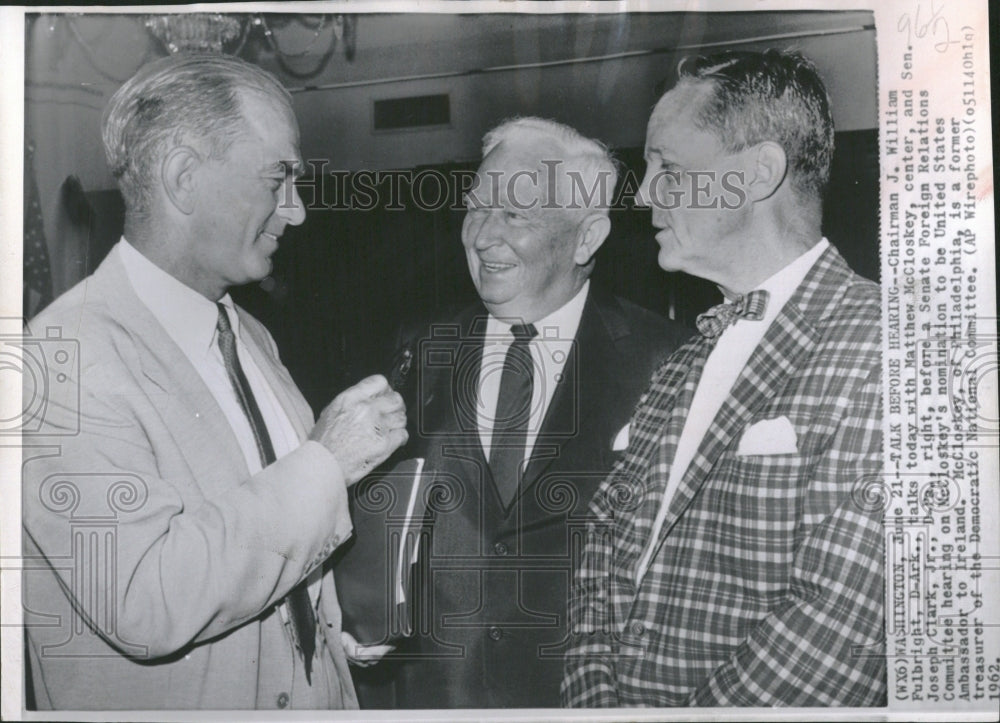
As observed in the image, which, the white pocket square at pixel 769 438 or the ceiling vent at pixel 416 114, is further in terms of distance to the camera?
the ceiling vent at pixel 416 114

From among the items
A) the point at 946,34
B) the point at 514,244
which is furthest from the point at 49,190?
→ the point at 946,34

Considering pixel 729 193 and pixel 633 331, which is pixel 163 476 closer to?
pixel 633 331

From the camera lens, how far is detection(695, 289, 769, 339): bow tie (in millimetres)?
1973

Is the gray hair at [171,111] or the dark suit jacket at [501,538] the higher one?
the gray hair at [171,111]

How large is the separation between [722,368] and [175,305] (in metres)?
1.19

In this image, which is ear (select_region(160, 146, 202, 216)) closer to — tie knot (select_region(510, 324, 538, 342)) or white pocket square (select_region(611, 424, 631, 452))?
tie knot (select_region(510, 324, 538, 342))

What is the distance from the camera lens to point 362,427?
1.98 m

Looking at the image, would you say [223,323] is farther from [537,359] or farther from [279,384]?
[537,359]

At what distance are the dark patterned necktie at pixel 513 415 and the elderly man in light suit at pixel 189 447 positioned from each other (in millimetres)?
218

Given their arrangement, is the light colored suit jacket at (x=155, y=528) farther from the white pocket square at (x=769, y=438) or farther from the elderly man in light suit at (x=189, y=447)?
the white pocket square at (x=769, y=438)

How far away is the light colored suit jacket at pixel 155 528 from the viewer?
6.31 feet

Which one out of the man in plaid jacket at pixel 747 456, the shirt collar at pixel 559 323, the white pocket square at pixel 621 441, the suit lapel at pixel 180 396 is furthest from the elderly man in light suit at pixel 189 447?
the man in plaid jacket at pixel 747 456

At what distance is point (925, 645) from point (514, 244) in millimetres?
1251

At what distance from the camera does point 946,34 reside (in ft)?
6.62
